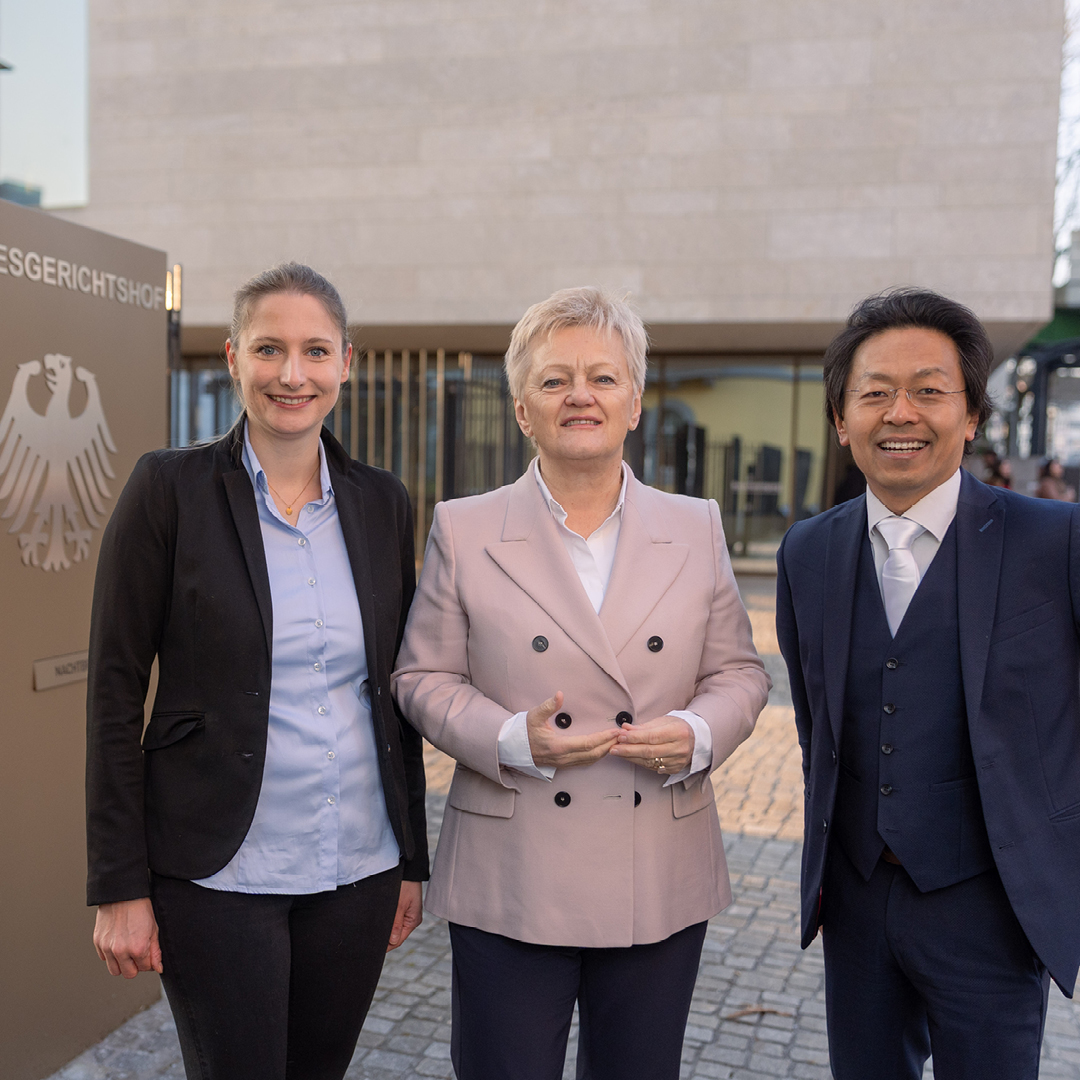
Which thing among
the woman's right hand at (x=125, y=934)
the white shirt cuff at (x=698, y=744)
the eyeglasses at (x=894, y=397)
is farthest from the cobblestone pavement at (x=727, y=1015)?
the eyeglasses at (x=894, y=397)

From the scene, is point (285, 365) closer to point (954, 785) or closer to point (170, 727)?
point (170, 727)

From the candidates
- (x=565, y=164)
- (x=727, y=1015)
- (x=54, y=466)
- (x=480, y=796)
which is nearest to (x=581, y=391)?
(x=480, y=796)

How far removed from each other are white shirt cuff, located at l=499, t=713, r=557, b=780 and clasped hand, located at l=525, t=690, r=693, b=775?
18 mm

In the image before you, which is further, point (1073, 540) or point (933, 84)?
point (933, 84)

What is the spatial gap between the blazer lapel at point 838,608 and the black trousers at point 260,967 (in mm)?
1091

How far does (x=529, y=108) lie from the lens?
1384 centimetres

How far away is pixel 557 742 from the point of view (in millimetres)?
2102

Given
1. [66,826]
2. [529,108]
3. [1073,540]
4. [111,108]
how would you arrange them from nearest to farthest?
[1073,540], [66,826], [529,108], [111,108]

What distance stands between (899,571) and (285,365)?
143cm

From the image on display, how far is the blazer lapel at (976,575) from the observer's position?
2158 mm

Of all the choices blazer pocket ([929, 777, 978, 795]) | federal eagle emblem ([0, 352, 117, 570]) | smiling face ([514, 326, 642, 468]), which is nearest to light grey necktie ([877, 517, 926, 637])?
blazer pocket ([929, 777, 978, 795])

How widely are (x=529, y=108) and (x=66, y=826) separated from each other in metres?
12.5

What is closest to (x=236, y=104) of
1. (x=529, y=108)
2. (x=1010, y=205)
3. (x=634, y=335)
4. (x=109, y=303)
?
(x=529, y=108)

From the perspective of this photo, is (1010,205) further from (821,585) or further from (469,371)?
(821,585)
